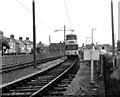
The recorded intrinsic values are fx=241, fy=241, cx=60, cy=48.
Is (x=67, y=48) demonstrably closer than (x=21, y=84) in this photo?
No

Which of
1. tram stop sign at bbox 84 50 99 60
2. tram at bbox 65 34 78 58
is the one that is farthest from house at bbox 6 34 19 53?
tram stop sign at bbox 84 50 99 60

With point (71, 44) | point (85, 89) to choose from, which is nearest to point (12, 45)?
point (71, 44)

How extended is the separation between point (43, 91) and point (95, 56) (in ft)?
13.8

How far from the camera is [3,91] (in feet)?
29.4

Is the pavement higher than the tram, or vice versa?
the tram

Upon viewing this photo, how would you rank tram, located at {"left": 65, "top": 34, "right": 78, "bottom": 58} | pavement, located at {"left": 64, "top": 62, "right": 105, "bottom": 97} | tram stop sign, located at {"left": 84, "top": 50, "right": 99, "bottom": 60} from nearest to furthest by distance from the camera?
pavement, located at {"left": 64, "top": 62, "right": 105, "bottom": 97}
tram stop sign, located at {"left": 84, "top": 50, "right": 99, "bottom": 60}
tram, located at {"left": 65, "top": 34, "right": 78, "bottom": 58}

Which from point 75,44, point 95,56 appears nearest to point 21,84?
point 95,56

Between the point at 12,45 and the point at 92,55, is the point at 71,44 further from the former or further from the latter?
the point at 12,45

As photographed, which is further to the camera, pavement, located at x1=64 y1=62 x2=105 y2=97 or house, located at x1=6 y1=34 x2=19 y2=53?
house, located at x1=6 y1=34 x2=19 y2=53

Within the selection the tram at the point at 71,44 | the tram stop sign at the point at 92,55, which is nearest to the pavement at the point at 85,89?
the tram stop sign at the point at 92,55

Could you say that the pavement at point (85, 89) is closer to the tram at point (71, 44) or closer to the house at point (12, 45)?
the tram at point (71, 44)

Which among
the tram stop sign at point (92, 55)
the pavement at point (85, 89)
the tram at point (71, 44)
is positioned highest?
the tram at point (71, 44)

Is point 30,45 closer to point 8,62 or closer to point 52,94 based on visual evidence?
point 8,62

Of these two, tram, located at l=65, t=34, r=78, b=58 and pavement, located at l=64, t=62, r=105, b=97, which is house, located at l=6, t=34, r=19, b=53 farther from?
pavement, located at l=64, t=62, r=105, b=97
